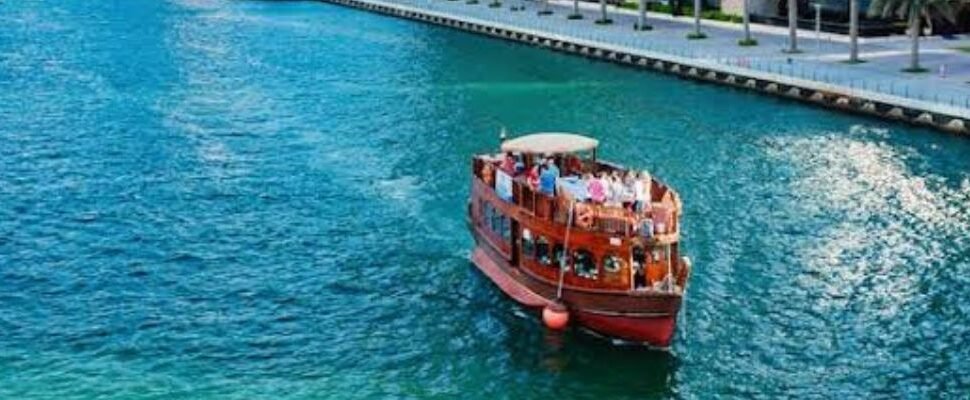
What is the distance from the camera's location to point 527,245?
65125 mm

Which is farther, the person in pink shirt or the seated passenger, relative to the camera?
the person in pink shirt

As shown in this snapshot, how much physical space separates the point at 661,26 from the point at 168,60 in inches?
2055

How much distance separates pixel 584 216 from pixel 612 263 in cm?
237

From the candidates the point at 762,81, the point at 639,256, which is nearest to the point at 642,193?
the point at 639,256

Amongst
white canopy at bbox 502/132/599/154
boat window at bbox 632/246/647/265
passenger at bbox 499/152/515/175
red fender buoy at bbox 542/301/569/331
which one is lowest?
red fender buoy at bbox 542/301/569/331

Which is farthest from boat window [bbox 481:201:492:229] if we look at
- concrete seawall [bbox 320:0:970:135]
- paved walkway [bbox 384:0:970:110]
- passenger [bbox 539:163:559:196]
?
paved walkway [bbox 384:0:970:110]

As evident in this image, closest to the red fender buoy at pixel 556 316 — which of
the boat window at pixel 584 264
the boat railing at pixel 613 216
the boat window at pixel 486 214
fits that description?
the boat window at pixel 584 264

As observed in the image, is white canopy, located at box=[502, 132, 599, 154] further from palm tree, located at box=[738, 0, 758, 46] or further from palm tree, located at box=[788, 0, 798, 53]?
palm tree, located at box=[738, 0, 758, 46]

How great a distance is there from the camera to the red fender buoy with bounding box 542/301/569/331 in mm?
61688

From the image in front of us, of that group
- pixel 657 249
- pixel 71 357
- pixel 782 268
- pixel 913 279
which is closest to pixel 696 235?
pixel 782 268

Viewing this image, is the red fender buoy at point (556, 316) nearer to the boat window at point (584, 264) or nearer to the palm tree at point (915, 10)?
the boat window at point (584, 264)

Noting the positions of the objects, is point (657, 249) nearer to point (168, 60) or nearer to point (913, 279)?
point (913, 279)

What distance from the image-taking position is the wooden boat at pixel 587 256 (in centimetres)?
5959

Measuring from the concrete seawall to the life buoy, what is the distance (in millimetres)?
45158
